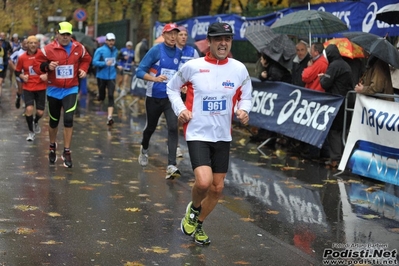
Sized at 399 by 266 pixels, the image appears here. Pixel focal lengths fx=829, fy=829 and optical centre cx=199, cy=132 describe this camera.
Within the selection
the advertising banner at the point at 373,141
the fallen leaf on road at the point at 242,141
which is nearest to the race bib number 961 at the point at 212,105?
the advertising banner at the point at 373,141

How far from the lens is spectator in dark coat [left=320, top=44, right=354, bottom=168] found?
43.0 feet

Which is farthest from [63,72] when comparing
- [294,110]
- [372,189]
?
[372,189]

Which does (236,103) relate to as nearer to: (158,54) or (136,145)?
(158,54)

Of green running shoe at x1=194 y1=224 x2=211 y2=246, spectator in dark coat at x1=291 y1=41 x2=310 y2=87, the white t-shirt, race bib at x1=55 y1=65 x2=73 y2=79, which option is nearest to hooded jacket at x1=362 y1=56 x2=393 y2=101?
spectator in dark coat at x1=291 y1=41 x2=310 y2=87

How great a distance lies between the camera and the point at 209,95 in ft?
25.0

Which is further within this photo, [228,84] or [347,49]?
[347,49]

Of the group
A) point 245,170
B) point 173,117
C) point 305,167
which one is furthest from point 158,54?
point 305,167

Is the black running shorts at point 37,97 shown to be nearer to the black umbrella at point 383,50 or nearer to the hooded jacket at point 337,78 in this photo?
the hooded jacket at point 337,78

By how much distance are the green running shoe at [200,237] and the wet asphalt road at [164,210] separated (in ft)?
0.20

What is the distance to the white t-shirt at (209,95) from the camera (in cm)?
760

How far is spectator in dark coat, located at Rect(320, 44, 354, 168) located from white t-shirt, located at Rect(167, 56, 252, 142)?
5.67 m

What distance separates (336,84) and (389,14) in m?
1.37

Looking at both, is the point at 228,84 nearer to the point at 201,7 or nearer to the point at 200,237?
the point at 200,237

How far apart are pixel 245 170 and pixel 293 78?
3027mm
